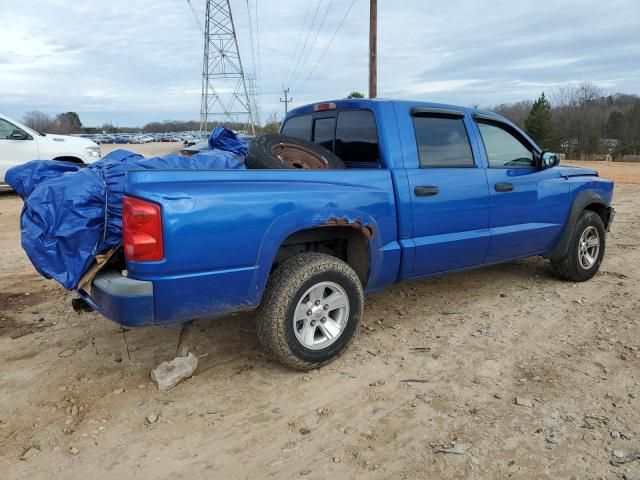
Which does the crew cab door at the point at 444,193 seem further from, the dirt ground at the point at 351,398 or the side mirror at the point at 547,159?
the side mirror at the point at 547,159

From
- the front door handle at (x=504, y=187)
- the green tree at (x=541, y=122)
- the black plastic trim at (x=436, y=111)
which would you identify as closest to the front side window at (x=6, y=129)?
the black plastic trim at (x=436, y=111)

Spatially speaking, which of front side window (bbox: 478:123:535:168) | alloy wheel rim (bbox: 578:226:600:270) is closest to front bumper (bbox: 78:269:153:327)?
A: front side window (bbox: 478:123:535:168)

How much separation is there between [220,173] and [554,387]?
2.52m

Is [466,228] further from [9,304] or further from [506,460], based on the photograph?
[9,304]

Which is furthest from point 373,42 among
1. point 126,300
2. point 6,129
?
point 126,300

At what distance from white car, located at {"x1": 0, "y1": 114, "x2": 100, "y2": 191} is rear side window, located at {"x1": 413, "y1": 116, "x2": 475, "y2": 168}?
9.75m

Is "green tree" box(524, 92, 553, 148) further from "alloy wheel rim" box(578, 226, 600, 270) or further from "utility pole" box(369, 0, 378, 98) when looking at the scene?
"alloy wheel rim" box(578, 226, 600, 270)

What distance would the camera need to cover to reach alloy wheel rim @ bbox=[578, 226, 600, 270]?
5483 mm

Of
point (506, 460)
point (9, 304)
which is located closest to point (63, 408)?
point (9, 304)

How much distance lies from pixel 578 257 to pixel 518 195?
1267 millimetres

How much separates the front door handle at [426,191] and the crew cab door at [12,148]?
1001 cm

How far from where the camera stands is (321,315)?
3.61m

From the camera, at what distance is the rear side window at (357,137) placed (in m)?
4.11

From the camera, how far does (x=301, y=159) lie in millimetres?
4137
